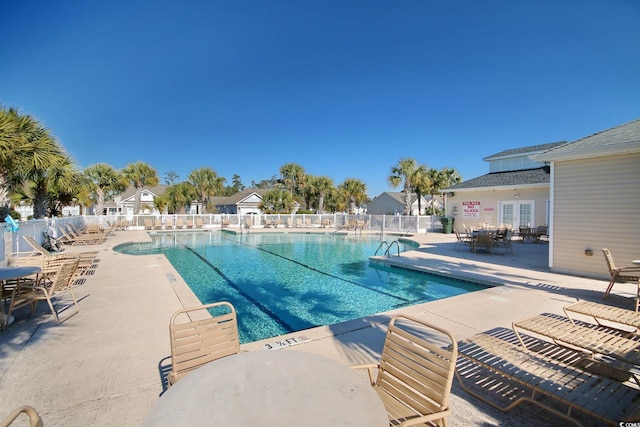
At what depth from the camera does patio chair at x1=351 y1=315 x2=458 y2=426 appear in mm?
1570

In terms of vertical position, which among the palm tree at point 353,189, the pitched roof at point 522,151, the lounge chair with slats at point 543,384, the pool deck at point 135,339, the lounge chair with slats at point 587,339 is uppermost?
the pitched roof at point 522,151

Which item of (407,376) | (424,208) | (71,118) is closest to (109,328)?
(407,376)

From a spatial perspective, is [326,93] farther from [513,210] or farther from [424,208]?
[424,208]

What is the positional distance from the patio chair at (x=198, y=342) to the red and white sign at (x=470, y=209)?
710 inches

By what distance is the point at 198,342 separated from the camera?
220 centimetres

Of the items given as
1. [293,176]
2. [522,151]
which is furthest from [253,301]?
[293,176]

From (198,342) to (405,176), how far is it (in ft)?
77.4

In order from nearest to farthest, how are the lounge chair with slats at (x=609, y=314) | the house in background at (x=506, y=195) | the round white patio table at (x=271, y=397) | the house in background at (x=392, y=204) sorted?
the round white patio table at (x=271, y=397) → the lounge chair with slats at (x=609, y=314) → the house in background at (x=506, y=195) → the house in background at (x=392, y=204)

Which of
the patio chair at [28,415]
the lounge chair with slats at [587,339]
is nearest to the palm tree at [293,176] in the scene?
the lounge chair with slats at [587,339]

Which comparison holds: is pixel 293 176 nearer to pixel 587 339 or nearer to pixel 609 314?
pixel 609 314

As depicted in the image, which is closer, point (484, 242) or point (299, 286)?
point (299, 286)

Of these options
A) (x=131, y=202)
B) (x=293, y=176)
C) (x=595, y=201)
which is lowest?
(x=595, y=201)

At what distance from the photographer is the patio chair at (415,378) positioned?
157 cm

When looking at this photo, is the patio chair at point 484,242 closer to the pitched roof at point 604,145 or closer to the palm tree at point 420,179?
the pitched roof at point 604,145
